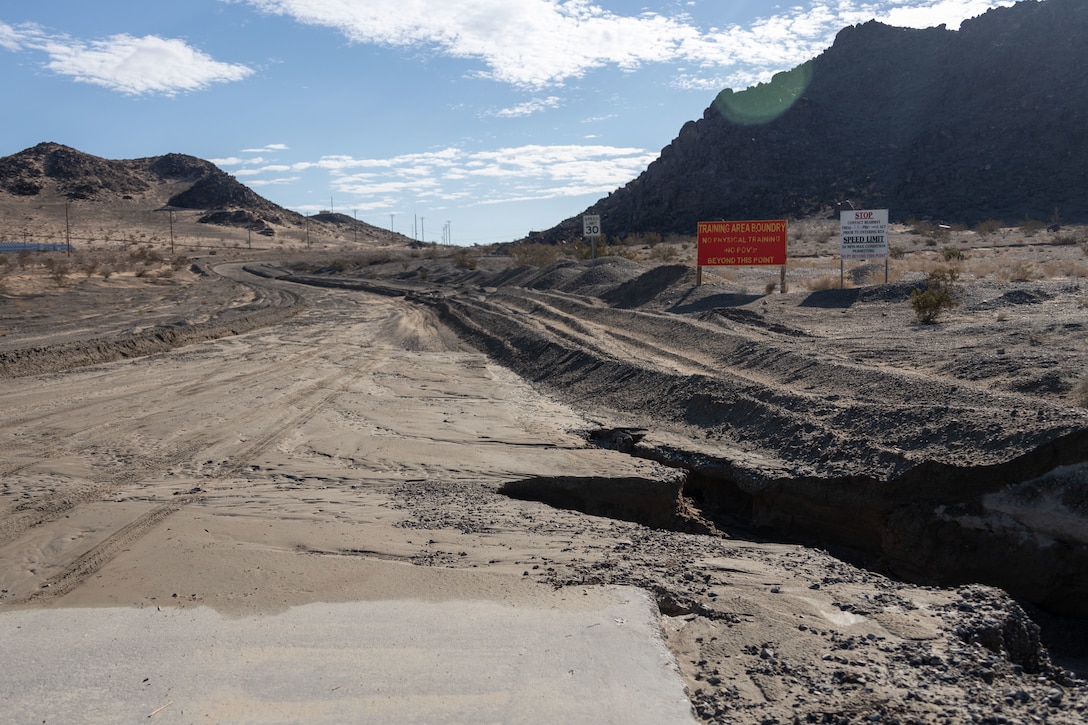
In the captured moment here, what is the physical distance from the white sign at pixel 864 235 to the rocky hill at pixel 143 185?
125 meters

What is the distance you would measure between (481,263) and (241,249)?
67.4 m

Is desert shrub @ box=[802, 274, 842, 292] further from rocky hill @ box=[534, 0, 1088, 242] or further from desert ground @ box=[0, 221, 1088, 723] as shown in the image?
rocky hill @ box=[534, 0, 1088, 242]

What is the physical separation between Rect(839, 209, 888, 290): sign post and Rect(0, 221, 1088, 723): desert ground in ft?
16.6

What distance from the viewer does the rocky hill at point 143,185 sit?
436 feet

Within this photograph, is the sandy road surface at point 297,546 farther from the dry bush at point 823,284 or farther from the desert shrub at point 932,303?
the dry bush at point 823,284

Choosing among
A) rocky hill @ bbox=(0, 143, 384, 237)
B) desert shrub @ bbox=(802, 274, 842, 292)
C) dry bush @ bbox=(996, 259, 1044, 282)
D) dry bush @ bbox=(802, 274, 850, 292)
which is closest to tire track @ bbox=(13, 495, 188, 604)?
dry bush @ bbox=(802, 274, 850, 292)

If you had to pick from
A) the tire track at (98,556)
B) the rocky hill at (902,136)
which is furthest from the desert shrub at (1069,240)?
the tire track at (98,556)

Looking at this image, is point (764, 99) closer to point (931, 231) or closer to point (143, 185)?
point (931, 231)

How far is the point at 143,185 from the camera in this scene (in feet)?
487

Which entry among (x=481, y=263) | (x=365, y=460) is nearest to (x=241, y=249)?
(x=481, y=263)

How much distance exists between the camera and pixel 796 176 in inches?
2692

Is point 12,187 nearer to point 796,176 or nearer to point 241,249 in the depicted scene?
point 241,249

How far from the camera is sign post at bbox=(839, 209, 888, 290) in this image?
22469mm

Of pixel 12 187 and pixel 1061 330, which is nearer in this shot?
pixel 1061 330
